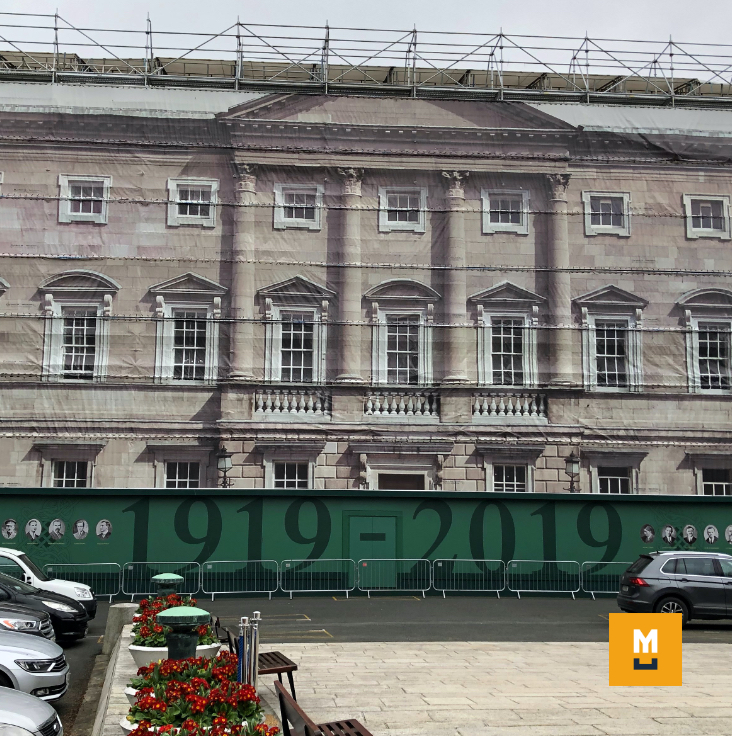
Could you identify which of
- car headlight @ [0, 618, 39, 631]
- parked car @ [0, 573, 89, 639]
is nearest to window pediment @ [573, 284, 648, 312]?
parked car @ [0, 573, 89, 639]

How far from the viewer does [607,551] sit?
24.4 meters

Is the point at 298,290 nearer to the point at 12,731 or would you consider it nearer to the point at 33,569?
the point at 33,569

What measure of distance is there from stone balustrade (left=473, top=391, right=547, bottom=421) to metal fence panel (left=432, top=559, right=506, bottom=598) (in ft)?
18.2

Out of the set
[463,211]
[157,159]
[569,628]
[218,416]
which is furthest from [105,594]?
[463,211]

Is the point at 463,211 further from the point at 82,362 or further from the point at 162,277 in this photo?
the point at 82,362

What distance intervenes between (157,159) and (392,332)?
898 centimetres

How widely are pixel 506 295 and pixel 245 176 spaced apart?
876 centimetres

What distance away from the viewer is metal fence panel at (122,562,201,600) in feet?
75.3

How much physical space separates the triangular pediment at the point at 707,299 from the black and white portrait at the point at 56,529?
62.8 ft

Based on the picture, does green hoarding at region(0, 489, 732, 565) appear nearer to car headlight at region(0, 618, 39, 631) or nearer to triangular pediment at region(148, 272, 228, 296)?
triangular pediment at region(148, 272, 228, 296)

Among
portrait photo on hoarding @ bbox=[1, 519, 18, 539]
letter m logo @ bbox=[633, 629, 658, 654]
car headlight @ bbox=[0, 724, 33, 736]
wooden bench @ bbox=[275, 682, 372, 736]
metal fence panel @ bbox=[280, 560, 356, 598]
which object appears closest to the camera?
wooden bench @ bbox=[275, 682, 372, 736]

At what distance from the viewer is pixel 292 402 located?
91.9ft

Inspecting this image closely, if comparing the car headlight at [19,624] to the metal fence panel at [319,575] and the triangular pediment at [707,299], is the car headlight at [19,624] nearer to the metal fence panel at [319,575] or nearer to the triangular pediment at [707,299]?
the metal fence panel at [319,575]

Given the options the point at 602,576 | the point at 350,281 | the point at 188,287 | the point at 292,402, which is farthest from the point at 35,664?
the point at 350,281
